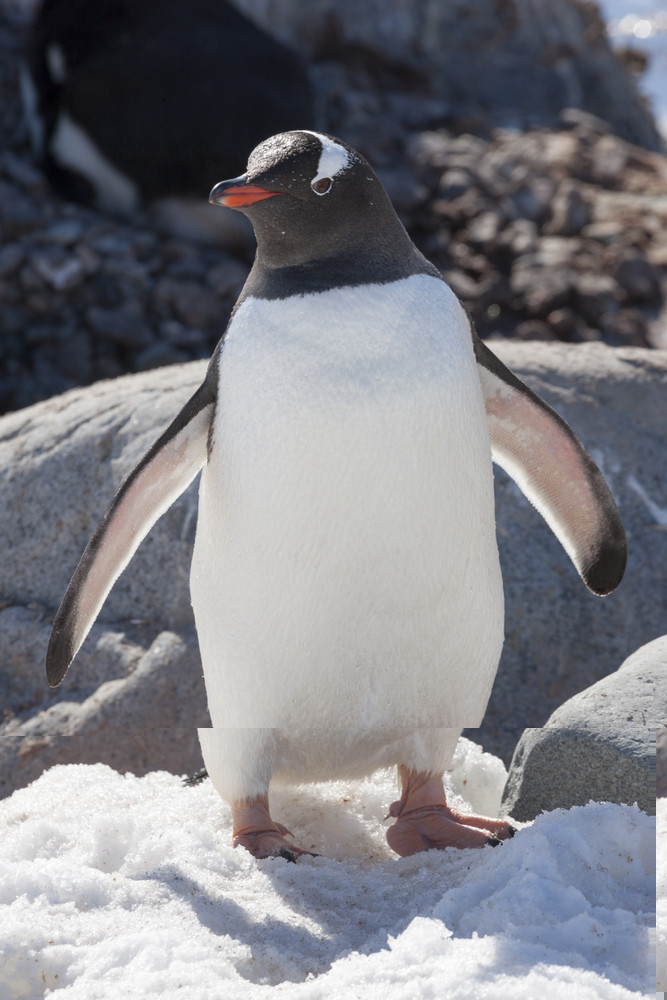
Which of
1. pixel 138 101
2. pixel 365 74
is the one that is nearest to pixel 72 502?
pixel 138 101

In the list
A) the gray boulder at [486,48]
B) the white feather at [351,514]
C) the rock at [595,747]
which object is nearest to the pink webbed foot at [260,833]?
the white feather at [351,514]

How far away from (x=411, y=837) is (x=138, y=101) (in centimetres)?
407

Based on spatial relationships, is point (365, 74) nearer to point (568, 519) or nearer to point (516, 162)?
point (516, 162)

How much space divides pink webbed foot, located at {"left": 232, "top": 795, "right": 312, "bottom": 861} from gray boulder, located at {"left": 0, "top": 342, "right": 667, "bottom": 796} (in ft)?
1.57

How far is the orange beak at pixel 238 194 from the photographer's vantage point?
1306 mm

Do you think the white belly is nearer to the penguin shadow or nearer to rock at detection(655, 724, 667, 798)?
the penguin shadow

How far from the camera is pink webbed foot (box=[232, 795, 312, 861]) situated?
4.52 feet

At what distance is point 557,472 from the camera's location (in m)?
1.61

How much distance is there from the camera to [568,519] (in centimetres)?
160

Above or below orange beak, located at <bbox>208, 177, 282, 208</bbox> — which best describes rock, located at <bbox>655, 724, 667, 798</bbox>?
below

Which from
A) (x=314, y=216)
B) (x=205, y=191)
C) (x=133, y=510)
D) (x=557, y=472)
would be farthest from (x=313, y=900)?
(x=205, y=191)

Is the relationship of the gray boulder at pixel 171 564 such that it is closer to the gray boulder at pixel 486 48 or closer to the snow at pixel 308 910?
the snow at pixel 308 910

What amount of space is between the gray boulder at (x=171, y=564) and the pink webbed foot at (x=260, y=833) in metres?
0.48

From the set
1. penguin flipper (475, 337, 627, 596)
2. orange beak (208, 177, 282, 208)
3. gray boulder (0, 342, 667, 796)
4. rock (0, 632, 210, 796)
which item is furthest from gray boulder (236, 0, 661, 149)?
orange beak (208, 177, 282, 208)
